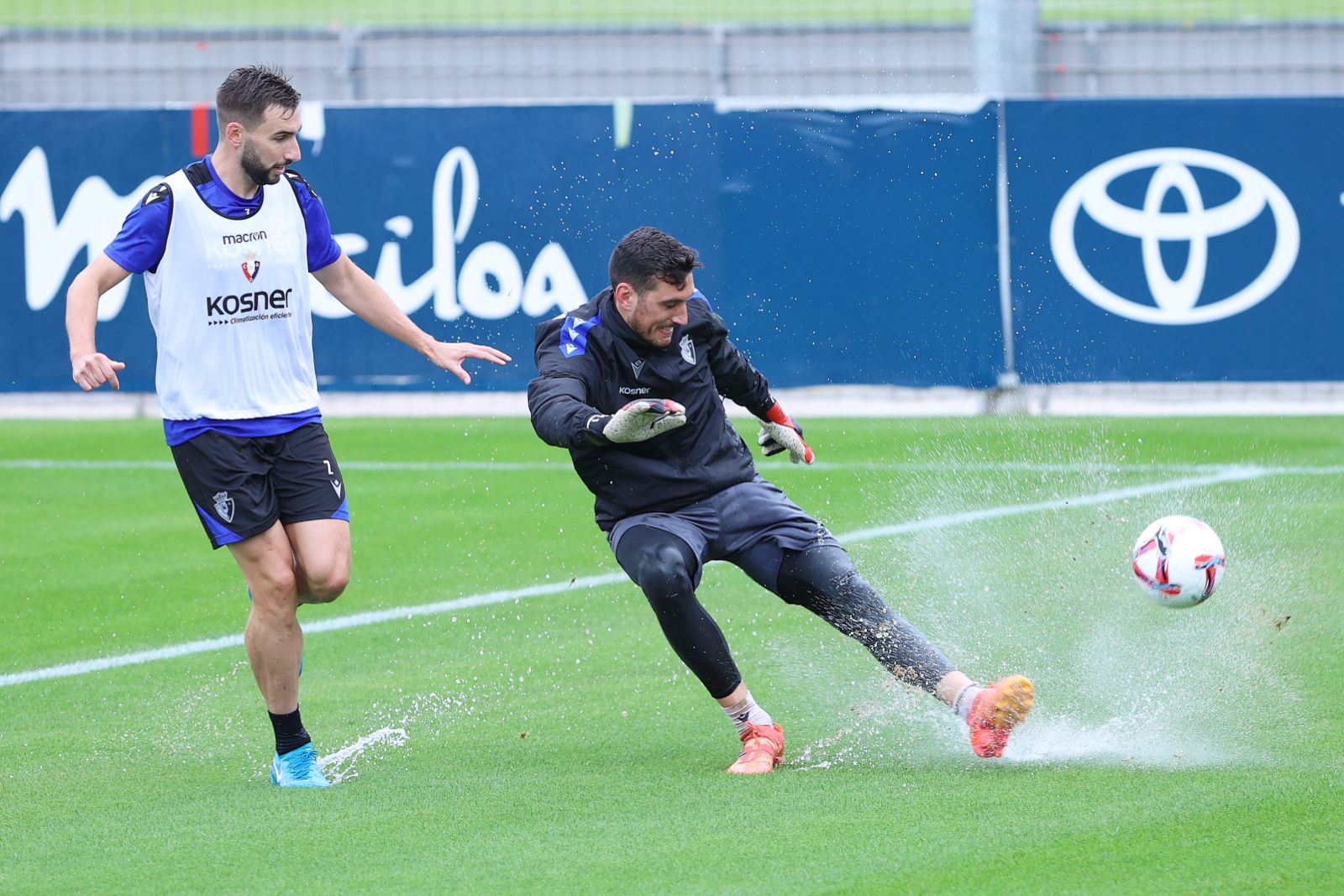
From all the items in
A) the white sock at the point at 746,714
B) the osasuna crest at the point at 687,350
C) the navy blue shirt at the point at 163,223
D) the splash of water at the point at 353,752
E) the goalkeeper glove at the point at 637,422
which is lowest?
the splash of water at the point at 353,752

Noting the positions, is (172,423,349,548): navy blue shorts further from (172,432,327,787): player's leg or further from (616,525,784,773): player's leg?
Answer: (616,525,784,773): player's leg

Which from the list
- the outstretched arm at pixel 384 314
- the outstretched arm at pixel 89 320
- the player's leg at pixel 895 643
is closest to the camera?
the outstretched arm at pixel 89 320

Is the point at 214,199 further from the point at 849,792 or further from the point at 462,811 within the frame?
the point at 849,792

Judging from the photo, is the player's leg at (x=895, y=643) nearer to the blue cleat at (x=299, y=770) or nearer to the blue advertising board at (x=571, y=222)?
the blue cleat at (x=299, y=770)

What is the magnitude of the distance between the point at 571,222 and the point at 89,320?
867 centimetres

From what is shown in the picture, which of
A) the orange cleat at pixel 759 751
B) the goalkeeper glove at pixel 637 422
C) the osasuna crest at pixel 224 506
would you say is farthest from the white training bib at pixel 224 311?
the orange cleat at pixel 759 751

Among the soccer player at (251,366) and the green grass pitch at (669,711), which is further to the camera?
the soccer player at (251,366)

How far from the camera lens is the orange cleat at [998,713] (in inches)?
202

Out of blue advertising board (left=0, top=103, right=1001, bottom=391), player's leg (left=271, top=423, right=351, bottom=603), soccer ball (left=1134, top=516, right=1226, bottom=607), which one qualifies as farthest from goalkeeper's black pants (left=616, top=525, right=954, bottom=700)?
blue advertising board (left=0, top=103, right=1001, bottom=391)

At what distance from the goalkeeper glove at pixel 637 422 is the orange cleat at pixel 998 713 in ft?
3.78

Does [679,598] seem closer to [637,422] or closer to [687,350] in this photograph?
[637,422]

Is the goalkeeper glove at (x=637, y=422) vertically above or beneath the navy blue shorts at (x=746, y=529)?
above

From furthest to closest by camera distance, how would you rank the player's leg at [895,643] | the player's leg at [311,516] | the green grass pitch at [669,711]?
the player's leg at [311,516]
the player's leg at [895,643]
the green grass pitch at [669,711]

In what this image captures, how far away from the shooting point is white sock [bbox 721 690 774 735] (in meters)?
5.50
